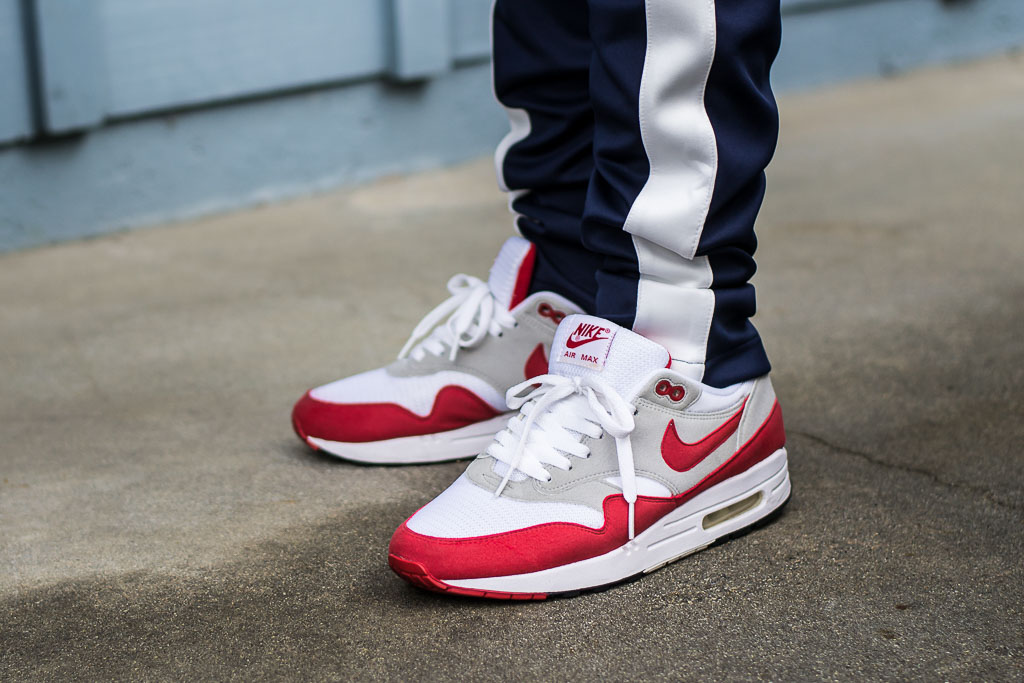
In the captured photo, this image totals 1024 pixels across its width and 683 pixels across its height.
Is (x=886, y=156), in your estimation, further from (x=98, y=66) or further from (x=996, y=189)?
(x=98, y=66)

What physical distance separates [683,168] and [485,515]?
13.5 inches

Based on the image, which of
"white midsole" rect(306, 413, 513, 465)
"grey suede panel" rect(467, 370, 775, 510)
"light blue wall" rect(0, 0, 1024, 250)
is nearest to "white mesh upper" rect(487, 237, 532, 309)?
"white midsole" rect(306, 413, 513, 465)

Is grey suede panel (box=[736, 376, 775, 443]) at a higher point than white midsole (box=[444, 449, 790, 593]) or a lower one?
higher

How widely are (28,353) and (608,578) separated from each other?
1099 millimetres

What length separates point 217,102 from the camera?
241 cm

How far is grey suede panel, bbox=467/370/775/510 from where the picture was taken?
0.98 meters

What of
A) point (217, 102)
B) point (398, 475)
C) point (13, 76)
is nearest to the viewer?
point (398, 475)

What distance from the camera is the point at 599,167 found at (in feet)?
3.34

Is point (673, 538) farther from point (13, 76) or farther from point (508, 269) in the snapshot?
point (13, 76)

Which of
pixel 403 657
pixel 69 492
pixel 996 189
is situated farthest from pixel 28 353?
pixel 996 189

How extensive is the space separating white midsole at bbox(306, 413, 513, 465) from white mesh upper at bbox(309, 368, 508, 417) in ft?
0.10

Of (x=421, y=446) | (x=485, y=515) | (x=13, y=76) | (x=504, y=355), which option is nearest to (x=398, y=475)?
(x=421, y=446)

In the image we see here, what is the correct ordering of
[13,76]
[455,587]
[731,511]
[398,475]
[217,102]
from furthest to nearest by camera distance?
1. [217,102]
2. [13,76]
3. [398,475]
4. [731,511]
5. [455,587]

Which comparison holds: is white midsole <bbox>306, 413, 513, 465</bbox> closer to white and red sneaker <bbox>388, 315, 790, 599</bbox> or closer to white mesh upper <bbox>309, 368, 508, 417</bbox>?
white mesh upper <bbox>309, 368, 508, 417</bbox>
